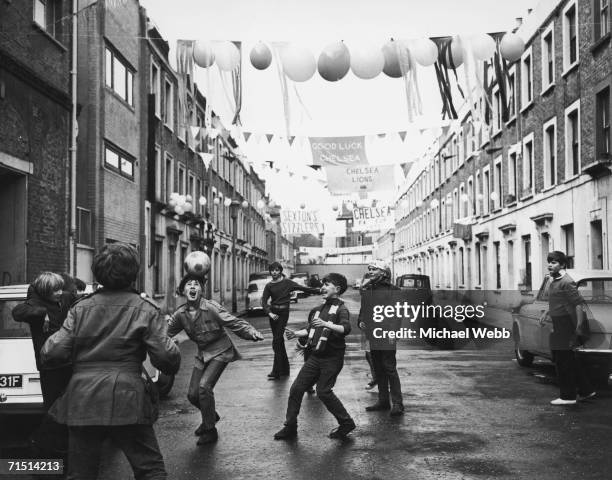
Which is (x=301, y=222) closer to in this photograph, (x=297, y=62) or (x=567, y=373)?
(x=297, y=62)

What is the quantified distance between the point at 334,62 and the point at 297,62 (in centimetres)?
59

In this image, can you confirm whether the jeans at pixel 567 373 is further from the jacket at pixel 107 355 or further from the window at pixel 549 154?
the window at pixel 549 154

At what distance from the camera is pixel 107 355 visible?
3908mm

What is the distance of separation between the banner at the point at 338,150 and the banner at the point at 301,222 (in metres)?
23.3

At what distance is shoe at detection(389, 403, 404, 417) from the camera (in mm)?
8031

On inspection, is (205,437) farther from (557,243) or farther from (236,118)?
(557,243)

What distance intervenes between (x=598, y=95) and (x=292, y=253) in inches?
3263

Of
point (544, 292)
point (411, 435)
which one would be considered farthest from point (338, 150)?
point (411, 435)

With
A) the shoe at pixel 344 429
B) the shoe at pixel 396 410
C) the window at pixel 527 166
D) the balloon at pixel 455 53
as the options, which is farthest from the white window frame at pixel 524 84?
the shoe at pixel 344 429

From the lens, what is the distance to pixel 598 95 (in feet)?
63.9

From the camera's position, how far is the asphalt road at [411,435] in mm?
5781

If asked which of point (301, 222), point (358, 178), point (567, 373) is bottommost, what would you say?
point (567, 373)

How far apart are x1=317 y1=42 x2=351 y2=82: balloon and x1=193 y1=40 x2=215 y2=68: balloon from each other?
5.80ft

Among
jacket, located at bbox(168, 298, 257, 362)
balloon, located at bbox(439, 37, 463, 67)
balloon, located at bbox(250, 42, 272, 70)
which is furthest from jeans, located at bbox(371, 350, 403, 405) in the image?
balloon, located at bbox(439, 37, 463, 67)
